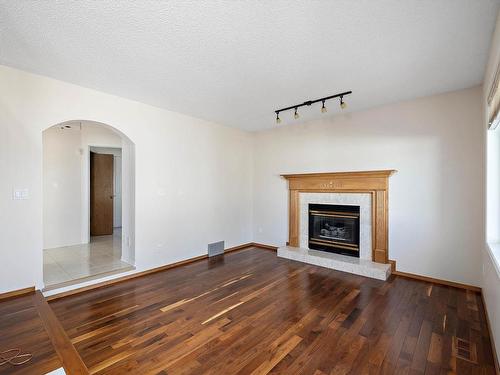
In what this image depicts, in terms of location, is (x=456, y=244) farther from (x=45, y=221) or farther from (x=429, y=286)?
(x=45, y=221)

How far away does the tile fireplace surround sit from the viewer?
3799 millimetres

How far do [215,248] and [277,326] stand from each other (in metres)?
2.68

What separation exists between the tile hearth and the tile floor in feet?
9.13

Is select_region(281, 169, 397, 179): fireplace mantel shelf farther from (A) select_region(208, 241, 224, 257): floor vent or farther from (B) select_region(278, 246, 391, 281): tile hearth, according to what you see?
(A) select_region(208, 241, 224, 257): floor vent

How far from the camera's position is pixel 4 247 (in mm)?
2641

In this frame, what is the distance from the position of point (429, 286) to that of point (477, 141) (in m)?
2.00

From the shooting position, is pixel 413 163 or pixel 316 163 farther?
pixel 316 163

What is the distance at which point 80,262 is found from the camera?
3928mm

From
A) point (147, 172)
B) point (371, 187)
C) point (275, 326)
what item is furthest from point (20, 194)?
point (371, 187)

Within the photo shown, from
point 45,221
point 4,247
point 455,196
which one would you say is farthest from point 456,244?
point 45,221

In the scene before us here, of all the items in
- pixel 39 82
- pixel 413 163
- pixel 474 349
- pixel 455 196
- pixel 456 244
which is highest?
pixel 39 82

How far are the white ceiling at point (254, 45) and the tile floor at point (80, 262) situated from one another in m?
2.54

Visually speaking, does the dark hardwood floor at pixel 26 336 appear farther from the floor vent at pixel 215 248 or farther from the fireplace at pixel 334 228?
the fireplace at pixel 334 228

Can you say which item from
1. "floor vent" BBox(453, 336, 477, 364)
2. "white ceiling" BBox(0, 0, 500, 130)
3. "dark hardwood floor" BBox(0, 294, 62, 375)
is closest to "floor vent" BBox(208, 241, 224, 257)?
"dark hardwood floor" BBox(0, 294, 62, 375)
